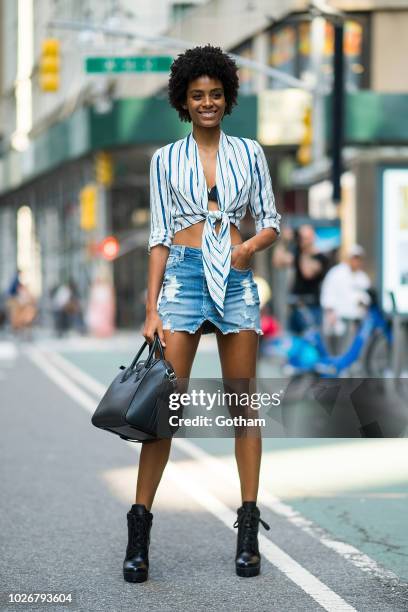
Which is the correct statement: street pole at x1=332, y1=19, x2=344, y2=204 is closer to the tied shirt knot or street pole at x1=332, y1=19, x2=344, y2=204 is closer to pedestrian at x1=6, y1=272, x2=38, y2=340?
pedestrian at x1=6, y1=272, x2=38, y2=340

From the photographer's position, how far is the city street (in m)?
4.85

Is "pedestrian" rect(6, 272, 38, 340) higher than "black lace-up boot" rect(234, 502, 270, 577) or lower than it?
lower

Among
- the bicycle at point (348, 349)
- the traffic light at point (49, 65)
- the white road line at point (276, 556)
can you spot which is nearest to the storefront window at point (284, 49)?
the traffic light at point (49, 65)

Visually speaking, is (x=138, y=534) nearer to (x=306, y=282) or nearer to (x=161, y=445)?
(x=161, y=445)

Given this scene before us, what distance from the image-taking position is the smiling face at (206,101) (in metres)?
5.00

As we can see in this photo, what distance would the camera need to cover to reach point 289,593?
482 centimetres

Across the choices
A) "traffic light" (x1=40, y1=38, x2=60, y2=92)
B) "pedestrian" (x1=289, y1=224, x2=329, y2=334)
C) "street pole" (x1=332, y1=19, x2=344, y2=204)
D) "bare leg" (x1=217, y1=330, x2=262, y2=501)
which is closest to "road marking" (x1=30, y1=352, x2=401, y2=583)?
"bare leg" (x1=217, y1=330, x2=262, y2=501)

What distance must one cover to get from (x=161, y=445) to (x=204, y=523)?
135cm

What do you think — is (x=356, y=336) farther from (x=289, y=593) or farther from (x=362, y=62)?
(x=362, y=62)

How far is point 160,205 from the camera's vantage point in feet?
16.4

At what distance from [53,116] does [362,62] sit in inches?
1015

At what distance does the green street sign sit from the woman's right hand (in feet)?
61.6

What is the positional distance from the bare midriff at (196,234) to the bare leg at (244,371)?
0.35 m

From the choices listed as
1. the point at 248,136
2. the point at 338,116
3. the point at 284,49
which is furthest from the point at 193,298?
the point at 248,136
